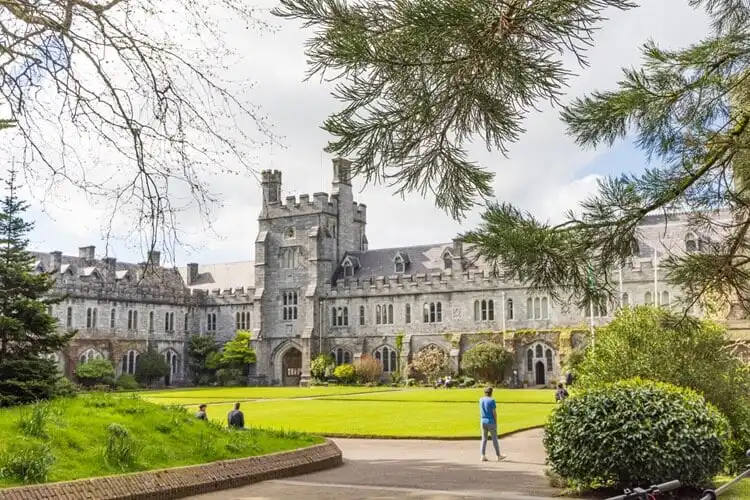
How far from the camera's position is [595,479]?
11.6m

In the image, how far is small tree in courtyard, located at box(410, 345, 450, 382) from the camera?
48.9 metres

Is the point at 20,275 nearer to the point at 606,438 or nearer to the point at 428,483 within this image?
the point at 428,483

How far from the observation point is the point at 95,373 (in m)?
45.1

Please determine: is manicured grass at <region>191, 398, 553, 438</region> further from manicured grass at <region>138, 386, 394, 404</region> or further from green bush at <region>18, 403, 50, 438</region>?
green bush at <region>18, 403, 50, 438</region>

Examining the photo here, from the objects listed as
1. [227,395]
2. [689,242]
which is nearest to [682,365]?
[689,242]

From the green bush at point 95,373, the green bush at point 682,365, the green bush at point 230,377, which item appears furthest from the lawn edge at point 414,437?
the green bush at point 230,377

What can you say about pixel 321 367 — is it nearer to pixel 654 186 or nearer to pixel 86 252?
pixel 86 252

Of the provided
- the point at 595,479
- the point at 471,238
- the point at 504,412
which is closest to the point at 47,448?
the point at 471,238

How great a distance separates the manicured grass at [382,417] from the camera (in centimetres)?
2056

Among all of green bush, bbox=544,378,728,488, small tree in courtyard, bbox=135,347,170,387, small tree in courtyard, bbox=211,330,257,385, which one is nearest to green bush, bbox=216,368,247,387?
small tree in courtyard, bbox=211,330,257,385

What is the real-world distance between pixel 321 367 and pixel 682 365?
38055mm

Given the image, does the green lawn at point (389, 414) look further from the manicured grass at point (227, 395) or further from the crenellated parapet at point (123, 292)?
the crenellated parapet at point (123, 292)

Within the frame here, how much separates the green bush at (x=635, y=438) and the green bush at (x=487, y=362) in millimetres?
33882

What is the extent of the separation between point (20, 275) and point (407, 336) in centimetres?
3657
